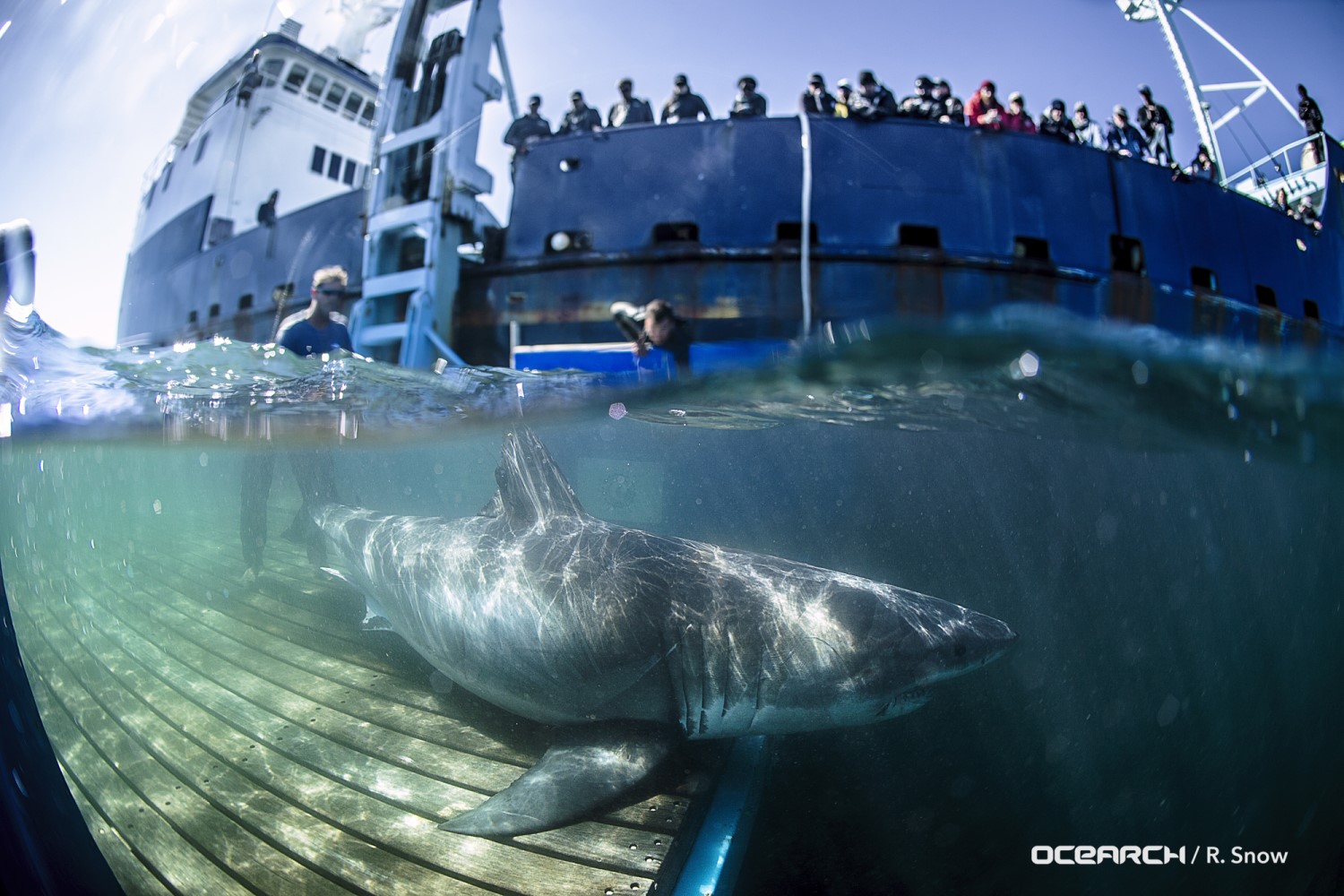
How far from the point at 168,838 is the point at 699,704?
190 centimetres

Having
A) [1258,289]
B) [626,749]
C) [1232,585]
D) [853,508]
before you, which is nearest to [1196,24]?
[1258,289]

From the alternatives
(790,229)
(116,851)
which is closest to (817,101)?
(790,229)

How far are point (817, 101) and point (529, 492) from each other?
519 centimetres

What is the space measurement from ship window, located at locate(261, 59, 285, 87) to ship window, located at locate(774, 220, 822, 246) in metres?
4.72

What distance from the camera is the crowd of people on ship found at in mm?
3189

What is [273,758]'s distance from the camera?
→ 1.72 meters

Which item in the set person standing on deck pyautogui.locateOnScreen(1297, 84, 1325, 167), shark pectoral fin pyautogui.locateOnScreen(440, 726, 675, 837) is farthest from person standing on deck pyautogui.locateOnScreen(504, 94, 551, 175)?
shark pectoral fin pyautogui.locateOnScreen(440, 726, 675, 837)

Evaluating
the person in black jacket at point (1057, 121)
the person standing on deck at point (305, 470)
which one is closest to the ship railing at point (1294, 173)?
the person in black jacket at point (1057, 121)

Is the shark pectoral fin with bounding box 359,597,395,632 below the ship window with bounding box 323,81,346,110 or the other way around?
below

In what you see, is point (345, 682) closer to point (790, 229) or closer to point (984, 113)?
point (790, 229)

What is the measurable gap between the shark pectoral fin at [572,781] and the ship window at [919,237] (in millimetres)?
5888

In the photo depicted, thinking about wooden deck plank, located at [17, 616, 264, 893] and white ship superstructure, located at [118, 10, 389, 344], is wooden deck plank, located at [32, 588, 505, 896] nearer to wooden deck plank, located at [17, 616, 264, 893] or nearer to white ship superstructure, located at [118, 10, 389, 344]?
wooden deck plank, located at [17, 616, 264, 893]

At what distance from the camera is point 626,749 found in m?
2.22

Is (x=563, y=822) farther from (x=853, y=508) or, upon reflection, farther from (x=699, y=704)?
(x=853, y=508)
